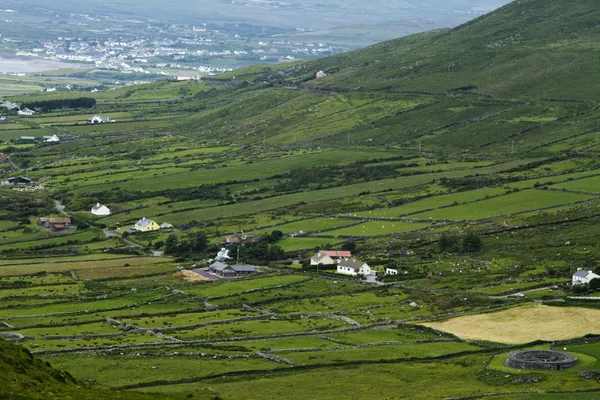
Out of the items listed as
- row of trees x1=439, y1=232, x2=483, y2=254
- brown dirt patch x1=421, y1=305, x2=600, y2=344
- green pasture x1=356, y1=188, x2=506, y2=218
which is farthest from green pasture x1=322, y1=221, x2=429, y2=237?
brown dirt patch x1=421, y1=305, x2=600, y2=344

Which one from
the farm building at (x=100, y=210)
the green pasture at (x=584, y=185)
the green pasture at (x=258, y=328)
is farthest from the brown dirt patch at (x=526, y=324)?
the farm building at (x=100, y=210)

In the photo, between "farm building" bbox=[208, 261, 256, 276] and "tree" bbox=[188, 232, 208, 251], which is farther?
"tree" bbox=[188, 232, 208, 251]

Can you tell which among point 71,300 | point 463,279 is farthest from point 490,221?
point 71,300

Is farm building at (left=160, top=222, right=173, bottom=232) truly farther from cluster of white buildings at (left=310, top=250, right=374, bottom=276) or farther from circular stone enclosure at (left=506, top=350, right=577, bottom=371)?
circular stone enclosure at (left=506, top=350, right=577, bottom=371)

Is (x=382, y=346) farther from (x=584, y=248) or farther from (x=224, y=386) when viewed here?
(x=584, y=248)

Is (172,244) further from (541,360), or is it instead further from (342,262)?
(541,360)

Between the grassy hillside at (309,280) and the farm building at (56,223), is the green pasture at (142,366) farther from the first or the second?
the farm building at (56,223)
